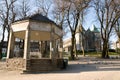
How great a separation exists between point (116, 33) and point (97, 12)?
899 centimetres

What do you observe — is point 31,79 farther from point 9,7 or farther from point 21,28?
point 9,7

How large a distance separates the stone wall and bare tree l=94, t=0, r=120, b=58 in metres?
23.4

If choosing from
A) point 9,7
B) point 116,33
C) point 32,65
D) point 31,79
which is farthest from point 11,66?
point 116,33

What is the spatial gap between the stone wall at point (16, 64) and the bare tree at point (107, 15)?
23.4 m

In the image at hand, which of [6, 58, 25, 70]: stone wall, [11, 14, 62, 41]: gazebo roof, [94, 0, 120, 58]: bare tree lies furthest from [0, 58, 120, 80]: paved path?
[94, 0, 120, 58]: bare tree

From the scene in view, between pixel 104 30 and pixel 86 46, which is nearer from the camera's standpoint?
pixel 104 30

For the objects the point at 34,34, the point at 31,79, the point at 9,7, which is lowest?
the point at 31,79

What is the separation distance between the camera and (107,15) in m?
39.1

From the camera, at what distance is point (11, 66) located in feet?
62.5

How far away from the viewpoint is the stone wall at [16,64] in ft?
59.3

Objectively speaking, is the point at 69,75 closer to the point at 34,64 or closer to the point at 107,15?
the point at 34,64

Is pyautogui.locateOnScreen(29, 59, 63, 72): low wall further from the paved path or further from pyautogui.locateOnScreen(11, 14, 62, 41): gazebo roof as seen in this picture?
pyautogui.locateOnScreen(11, 14, 62, 41): gazebo roof

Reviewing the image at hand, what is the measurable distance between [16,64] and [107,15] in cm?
2480

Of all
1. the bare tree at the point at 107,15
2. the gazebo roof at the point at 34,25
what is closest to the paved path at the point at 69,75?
the gazebo roof at the point at 34,25
